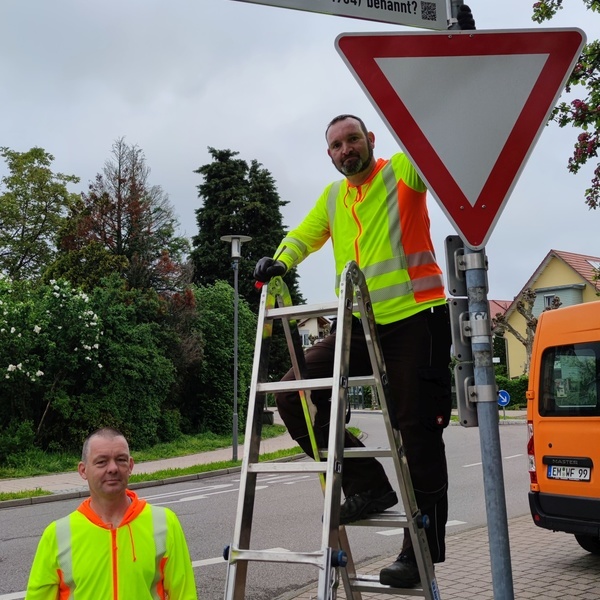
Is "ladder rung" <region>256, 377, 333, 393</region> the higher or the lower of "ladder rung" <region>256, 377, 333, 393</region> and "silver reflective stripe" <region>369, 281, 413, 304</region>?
the lower

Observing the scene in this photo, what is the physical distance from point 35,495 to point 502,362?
50182 millimetres

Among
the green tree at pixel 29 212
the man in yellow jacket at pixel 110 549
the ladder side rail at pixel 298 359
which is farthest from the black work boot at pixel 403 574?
the green tree at pixel 29 212

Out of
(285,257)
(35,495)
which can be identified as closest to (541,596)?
(285,257)

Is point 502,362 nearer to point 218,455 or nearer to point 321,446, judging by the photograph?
point 218,455

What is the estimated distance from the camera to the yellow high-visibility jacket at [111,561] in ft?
8.79

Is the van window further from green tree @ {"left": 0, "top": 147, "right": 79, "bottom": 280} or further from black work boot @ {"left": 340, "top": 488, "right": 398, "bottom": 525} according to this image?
green tree @ {"left": 0, "top": 147, "right": 79, "bottom": 280}

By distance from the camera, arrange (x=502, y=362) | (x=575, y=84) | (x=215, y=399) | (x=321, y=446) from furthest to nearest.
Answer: (x=502, y=362)
(x=215, y=399)
(x=575, y=84)
(x=321, y=446)

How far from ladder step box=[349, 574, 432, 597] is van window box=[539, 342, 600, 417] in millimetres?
3938

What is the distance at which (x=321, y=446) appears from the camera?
379 centimetres

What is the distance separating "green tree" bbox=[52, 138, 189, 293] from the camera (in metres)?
28.2

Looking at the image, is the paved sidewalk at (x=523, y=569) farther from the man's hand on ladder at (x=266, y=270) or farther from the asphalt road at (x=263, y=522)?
the man's hand on ladder at (x=266, y=270)

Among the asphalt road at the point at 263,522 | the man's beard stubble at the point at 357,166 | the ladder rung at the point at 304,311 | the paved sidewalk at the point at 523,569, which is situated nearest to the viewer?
the ladder rung at the point at 304,311

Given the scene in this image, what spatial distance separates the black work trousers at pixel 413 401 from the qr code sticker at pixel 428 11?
1260 mm

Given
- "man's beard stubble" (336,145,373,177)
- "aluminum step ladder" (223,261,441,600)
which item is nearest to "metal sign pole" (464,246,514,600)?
"aluminum step ladder" (223,261,441,600)
